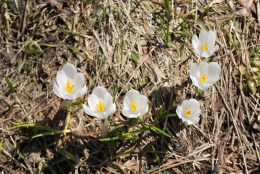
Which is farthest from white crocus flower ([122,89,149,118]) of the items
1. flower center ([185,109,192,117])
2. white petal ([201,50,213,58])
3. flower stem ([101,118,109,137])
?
white petal ([201,50,213,58])

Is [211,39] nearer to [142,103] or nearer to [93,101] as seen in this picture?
[142,103]

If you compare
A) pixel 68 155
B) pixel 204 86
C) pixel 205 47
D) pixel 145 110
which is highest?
pixel 205 47

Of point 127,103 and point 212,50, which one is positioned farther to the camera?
point 212,50

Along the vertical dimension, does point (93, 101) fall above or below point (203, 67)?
below

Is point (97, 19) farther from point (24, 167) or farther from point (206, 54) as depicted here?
point (24, 167)

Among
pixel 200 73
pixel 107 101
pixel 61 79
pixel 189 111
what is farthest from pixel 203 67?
pixel 61 79

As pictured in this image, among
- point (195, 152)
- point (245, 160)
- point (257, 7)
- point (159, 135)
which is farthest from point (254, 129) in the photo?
point (257, 7)

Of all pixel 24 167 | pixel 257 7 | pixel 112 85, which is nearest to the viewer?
pixel 24 167
